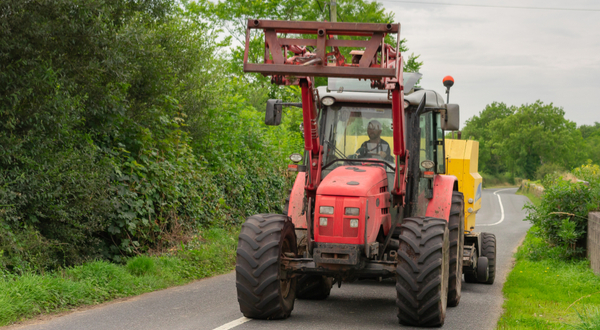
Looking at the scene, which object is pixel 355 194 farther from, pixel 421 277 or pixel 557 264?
pixel 557 264

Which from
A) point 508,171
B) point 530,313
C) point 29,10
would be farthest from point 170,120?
point 508,171

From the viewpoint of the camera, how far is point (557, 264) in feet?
42.5

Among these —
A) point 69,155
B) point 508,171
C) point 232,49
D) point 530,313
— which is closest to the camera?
point 530,313

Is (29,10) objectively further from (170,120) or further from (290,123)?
(290,123)

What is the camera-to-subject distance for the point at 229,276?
11.4 meters

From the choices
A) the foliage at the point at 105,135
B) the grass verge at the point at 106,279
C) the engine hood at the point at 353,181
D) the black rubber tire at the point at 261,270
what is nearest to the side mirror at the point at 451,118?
the engine hood at the point at 353,181

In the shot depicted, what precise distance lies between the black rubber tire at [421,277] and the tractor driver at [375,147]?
163 centimetres

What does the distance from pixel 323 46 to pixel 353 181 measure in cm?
180

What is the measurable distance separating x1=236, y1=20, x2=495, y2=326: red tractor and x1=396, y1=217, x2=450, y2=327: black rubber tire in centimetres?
1

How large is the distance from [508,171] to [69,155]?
358 feet

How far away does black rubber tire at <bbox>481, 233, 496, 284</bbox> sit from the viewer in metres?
11.2

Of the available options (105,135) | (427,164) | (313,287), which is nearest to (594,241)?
(427,164)

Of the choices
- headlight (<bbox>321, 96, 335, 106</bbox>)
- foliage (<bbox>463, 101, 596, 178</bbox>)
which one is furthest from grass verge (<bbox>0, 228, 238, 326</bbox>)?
foliage (<bbox>463, 101, 596, 178</bbox>)

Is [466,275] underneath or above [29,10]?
underneath
